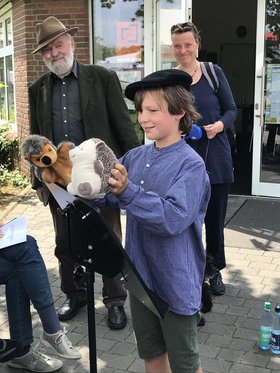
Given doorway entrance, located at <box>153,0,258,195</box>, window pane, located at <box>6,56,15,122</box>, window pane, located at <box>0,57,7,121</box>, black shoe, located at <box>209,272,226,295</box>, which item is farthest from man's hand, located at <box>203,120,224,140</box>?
doorway entrance, located at <box>153,0,258,195</box>

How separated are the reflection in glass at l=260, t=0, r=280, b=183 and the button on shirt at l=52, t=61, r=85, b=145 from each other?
12.0 ft

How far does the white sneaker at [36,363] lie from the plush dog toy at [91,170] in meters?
1.56

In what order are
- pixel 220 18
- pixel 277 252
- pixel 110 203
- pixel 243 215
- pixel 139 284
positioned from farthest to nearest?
pixel 220 18 → pixel 243 215 → pixel 277 252 → pixel 110 203 → pixel 139 284

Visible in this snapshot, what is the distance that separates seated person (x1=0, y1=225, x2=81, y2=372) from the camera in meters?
2.96

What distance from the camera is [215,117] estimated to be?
3756mm

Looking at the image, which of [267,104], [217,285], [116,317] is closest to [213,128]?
[217,285]

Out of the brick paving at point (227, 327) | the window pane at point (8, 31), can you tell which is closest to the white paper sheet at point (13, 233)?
the brick paving at point (227, 327)

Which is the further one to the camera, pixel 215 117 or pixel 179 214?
pixel 215 117

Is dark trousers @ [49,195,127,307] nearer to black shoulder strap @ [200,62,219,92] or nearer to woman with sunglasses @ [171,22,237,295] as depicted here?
woman with sunglasses @ [171,22,237,295]

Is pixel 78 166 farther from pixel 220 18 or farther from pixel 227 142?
pixel 220 18

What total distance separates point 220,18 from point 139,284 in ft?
43.0

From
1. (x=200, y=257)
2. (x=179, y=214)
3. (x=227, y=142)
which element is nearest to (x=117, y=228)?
(x=227, y=142)

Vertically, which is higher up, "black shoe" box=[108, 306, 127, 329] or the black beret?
the black beret

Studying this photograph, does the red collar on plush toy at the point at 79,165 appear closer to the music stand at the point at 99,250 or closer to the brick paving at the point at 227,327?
the music stand at the point at 99,250
